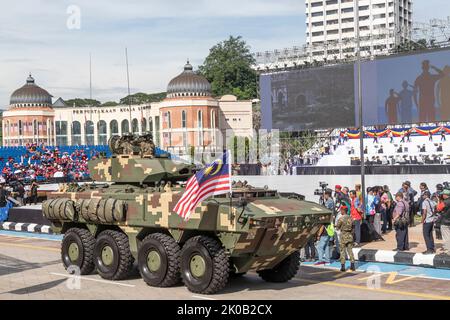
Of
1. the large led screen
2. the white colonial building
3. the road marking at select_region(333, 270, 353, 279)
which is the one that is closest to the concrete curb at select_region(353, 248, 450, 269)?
the road marking at select_region(333, 270, 353, 279)

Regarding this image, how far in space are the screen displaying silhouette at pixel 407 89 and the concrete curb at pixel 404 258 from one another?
36752 millimetres

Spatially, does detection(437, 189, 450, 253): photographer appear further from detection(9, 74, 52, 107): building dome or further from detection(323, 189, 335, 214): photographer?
detection(9, 74, 52, 107): building dome

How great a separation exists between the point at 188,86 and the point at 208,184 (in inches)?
2946

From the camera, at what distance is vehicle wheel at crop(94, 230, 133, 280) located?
46.0 ft

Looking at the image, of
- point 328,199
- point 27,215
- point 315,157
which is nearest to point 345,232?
point 328,199

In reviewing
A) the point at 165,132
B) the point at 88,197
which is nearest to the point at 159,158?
the point at 88,197

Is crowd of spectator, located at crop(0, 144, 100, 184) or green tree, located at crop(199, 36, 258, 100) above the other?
green tree, located at crop(199, 36, 258, 100)

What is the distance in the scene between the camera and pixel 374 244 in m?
18.7

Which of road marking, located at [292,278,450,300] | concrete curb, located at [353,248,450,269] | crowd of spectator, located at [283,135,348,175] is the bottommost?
road marking, located at [292,278,450,300]

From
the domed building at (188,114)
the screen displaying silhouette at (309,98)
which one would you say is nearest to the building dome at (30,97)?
the domed building at (188,114)

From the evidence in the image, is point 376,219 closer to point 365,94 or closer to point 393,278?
point 393,278

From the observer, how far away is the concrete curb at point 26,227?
975 inches

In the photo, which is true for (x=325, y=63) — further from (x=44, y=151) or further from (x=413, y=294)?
(x=413, y=294)

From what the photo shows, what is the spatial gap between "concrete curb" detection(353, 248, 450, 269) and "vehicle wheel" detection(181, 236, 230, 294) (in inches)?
221
